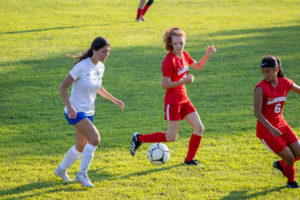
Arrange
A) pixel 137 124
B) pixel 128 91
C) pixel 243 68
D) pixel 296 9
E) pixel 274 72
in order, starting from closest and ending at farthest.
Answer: pixel 274 72, pixel 137 124, pixel 128 91, pixel 243 68, pixel 296 9

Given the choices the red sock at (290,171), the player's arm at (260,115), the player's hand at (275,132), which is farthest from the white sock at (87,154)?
the red sock at (290,171)

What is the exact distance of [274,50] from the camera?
48.5 ft

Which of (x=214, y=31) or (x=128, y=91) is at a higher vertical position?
(x=214, y=31)

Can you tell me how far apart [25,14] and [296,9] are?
14.4m

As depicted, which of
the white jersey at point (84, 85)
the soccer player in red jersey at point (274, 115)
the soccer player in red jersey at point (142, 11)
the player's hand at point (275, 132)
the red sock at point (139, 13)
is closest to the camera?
the player's hand at point (275, 132)

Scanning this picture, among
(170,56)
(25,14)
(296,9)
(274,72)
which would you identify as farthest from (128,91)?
(296,9)

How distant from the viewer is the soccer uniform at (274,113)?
5508 millimetres

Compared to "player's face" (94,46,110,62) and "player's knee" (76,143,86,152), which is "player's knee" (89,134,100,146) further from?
"player's face" (94,46,110,62)

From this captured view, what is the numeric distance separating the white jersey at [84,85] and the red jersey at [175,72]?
3.49ft

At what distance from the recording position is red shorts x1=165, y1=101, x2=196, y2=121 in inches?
245

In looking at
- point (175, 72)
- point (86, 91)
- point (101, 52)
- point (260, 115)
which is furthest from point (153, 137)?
point (260, 115)

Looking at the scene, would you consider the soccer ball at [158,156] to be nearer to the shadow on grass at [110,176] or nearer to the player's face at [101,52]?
the shadow on grass at [110,176]

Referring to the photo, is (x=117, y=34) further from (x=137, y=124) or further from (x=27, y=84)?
(x=137, y=124)

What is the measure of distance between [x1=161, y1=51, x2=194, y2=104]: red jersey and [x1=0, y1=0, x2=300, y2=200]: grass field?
1116mm
